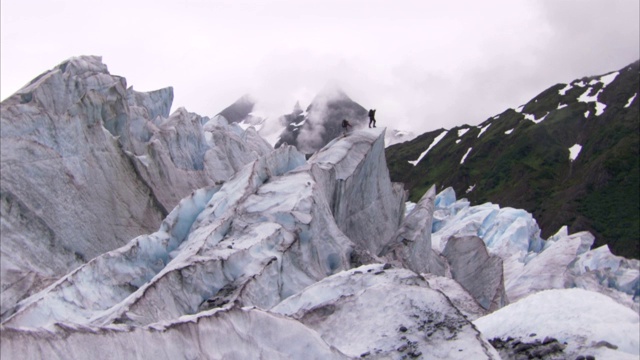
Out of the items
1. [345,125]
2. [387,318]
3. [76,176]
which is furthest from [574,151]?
[387,318]

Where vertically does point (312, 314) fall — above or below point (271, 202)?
below

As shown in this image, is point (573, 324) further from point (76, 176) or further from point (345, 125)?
point (76, 176)

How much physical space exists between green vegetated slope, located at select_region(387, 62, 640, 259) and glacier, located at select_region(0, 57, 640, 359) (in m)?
73.4

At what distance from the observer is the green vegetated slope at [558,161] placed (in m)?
110

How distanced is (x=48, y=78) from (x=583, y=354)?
94.1 ft

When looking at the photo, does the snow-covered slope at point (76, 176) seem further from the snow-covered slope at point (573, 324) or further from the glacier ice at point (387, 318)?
the snow-covered slope at point (573, 324)

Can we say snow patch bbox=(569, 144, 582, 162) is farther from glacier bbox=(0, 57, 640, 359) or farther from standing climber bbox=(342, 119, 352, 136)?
standing climber bbox=(342, 119, 352, 136)

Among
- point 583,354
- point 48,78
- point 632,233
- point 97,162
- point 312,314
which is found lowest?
point 632,233

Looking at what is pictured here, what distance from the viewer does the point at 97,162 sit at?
27.6 m

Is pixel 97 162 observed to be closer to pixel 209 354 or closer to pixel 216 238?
pixel 216 238

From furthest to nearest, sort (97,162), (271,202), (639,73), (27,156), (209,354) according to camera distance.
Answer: (639,73) → (97,162) → (27,156) → (271,202) → (209,354)

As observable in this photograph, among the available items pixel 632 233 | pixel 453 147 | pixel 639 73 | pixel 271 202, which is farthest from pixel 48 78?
pixel 639 73

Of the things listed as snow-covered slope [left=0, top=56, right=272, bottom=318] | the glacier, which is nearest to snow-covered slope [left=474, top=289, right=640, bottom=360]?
the glacier

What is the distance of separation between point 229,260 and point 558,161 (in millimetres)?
133075
